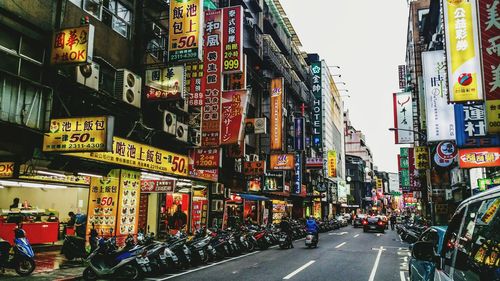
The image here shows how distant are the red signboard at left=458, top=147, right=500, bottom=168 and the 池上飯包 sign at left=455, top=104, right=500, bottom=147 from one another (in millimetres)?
438

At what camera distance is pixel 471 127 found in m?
17.7

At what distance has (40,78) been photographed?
44.4 feet

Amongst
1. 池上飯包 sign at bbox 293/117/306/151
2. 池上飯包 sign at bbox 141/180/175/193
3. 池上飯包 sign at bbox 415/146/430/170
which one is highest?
池上飯包 sign at bbox 293/117/306/151

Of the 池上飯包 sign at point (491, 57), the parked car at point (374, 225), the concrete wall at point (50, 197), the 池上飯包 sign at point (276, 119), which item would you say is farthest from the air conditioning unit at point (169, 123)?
the parked car at point (374, 225)

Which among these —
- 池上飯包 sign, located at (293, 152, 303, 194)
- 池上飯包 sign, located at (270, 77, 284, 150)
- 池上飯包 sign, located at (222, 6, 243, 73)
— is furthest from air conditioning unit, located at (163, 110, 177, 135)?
池上飯包 sign, located at (293, 152, 303, 194)

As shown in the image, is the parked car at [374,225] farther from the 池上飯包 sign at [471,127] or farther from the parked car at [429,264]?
the parked car at [429,264]

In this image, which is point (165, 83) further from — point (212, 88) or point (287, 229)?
point (287, 229)

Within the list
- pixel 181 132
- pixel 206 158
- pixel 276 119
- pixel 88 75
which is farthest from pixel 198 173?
pixel 276 119

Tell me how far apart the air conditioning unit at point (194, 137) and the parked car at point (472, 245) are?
16.8 m

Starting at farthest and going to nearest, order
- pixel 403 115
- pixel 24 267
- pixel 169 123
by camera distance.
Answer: pixel 403 115
pixel 169 123
pixel 24 267

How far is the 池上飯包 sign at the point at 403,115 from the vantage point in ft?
109

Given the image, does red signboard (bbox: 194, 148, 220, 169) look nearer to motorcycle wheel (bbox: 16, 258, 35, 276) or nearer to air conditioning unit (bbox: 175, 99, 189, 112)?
air conditioning unit (bbox: 175, 99, 189, 112)

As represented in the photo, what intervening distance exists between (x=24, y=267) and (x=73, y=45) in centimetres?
670

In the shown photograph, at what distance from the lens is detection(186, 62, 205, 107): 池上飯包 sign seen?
65.9 ft
